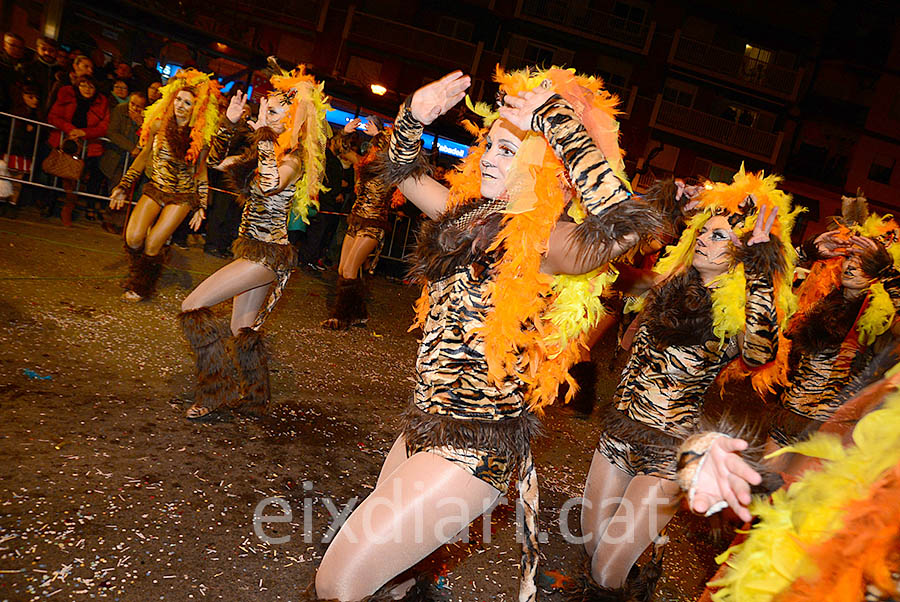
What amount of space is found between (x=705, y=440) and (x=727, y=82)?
29993mm

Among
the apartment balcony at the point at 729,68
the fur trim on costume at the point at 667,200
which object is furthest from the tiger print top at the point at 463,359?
the apartment balcony at the point at 729,68

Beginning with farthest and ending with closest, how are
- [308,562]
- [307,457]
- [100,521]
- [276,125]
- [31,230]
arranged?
[31,230]
[276,125]
[307,457]
[308,562]
[100,521]

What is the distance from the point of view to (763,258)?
2.76m

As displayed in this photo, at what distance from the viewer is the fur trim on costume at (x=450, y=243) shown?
204 centimetres

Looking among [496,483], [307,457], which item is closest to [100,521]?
[307,457]

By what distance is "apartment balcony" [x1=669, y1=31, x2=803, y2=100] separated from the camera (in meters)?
27.0

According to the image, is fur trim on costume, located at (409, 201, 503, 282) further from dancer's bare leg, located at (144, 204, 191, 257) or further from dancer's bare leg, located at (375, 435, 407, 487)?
dancer's bare leg, located at (144, 204, 191, 257)

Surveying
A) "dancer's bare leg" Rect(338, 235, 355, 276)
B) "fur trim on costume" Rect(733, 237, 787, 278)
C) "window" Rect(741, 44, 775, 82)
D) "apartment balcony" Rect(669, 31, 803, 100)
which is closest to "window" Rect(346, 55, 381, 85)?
"apartment balcony" Rect(669, 31, 803, 100)

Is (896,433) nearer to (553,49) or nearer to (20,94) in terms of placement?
(20,94)

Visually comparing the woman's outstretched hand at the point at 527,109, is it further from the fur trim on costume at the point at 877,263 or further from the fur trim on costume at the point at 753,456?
the fur trim on costume at the point at 877,263

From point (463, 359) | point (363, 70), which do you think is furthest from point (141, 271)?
point (363, 70)

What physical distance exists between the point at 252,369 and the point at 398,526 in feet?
8.18

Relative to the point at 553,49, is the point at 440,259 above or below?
below

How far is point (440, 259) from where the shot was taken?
2102 mm
